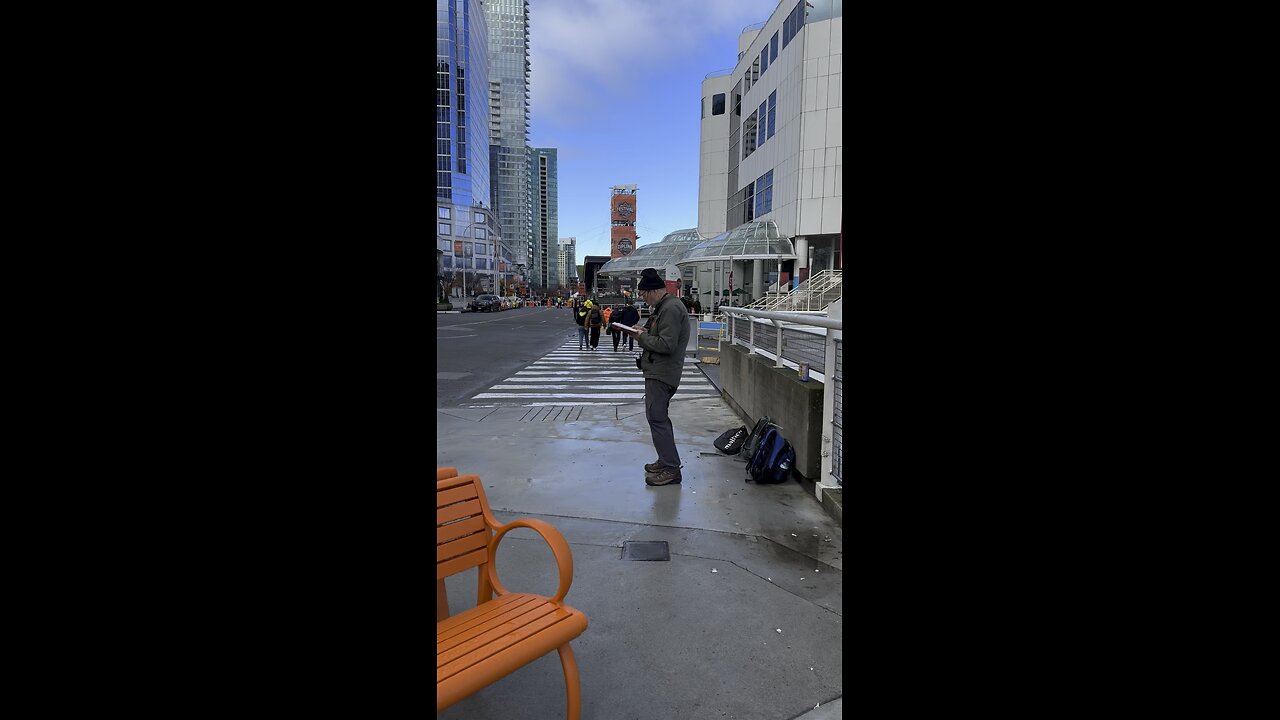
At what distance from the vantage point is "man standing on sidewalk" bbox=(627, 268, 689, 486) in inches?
226

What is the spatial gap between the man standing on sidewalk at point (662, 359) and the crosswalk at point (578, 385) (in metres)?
5.02

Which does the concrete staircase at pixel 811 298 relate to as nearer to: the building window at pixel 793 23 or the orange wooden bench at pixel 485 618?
the building window at pixel 793 23

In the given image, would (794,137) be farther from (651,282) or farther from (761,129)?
(651,282)

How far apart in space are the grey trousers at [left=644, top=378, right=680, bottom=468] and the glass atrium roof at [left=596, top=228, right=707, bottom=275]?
4575 centimetres

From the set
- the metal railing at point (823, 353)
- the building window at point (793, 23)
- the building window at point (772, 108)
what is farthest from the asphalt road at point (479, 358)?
the building window at point (793, 23)

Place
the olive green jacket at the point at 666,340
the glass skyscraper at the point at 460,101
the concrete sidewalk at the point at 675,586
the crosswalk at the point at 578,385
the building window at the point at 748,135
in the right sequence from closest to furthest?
the concrete sidewalk at the point at 675,586 < the olive green jacket at the point at 666,340 < the crosswalk at the point at 578,385 < the building window at the point at 748,135 < the glass skyscraper at the point at 460,101

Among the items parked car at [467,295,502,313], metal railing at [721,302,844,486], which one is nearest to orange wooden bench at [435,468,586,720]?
metal railing at [721,302,844,486]

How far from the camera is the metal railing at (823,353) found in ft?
17.6
